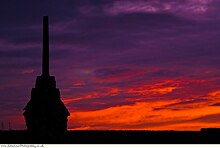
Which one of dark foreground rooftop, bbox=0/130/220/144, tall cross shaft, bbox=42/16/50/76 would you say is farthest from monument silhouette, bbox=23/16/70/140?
dark foreground rooftop, bbox=0/130/220/144

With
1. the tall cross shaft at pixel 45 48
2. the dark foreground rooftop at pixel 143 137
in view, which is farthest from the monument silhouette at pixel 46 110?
the dark foreground rooftop at pixel 143 137

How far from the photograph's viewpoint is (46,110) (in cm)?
4212

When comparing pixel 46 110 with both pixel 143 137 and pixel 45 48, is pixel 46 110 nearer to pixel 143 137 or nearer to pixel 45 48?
pixel 45 48

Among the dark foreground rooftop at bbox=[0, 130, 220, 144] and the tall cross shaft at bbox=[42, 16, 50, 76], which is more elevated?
the tall cross shaft at bbox=[42, 16, 50, 76]

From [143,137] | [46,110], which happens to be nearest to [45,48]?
[46,110]

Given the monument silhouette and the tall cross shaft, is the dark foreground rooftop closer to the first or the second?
the monument silhouette

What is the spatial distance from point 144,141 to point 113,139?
7.03 ft

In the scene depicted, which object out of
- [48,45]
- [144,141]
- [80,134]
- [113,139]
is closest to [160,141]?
[144,141]

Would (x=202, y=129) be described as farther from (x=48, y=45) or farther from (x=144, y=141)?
(x=48, y=45)

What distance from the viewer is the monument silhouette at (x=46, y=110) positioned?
41.7 meters

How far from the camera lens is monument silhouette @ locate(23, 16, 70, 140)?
41.7 metres

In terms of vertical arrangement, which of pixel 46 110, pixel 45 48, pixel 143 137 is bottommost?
pixel 143 137

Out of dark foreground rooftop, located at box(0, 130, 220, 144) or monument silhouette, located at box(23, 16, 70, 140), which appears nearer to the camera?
dark foreground rooftop, located at box(0, 130, 220, 144)

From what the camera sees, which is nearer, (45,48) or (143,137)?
(143,137)
